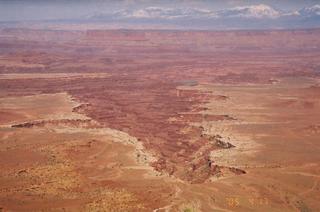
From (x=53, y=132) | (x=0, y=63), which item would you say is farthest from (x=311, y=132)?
(x=0, y=63)

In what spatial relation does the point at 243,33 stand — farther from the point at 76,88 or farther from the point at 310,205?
the point at 310,205

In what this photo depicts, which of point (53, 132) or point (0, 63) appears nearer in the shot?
point (53, 132)

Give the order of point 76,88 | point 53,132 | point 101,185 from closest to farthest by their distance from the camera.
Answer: point 101,185 < point 53,132 < point 76,88

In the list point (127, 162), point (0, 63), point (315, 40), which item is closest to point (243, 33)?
point (315, 40)

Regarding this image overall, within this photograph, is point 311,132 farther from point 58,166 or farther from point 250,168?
point 58,166

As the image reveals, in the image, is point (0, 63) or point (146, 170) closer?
point (146, 170)

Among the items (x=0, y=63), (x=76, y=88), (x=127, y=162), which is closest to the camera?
(x=127, y=162)
